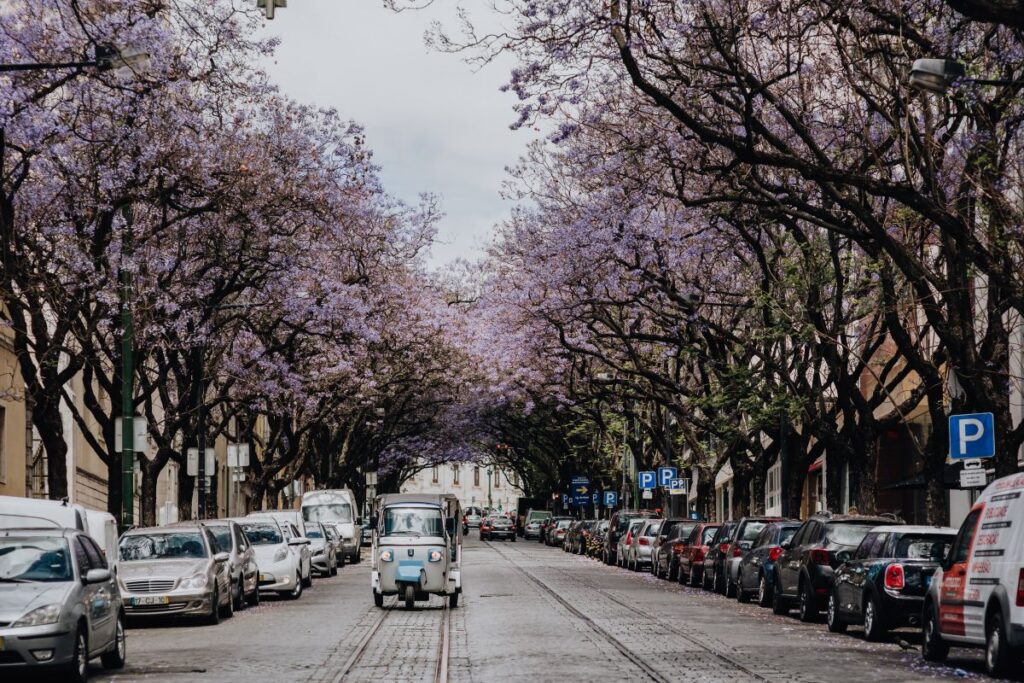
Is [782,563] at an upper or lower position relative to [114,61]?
lower

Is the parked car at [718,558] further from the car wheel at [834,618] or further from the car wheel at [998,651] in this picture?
the car wheel at [998,651]

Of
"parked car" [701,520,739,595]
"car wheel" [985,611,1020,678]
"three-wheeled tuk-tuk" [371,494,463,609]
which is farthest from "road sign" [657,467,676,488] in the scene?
"car wheel" [985,611,1020,678]

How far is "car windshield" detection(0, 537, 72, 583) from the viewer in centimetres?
1577

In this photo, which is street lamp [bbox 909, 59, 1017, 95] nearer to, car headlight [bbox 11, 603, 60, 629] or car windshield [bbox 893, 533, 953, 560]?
car windshield [bbox 893, 533, 953, 560]

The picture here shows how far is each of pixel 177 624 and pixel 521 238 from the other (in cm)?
1981

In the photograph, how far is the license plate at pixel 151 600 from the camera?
23.4 metres

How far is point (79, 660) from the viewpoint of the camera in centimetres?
1505

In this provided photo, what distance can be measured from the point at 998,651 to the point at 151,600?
12.7 meters

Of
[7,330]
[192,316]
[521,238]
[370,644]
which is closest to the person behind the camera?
[370,644]

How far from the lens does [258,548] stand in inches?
1261

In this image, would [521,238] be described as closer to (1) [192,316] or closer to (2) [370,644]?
(1) [192,316]

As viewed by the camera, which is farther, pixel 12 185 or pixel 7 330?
pixel 7 330

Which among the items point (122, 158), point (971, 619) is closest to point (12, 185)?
point (122, 158)

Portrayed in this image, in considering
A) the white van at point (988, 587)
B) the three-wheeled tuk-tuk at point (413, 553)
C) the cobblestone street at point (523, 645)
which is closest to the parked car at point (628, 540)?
the cobblestone street at point (523, 645)
